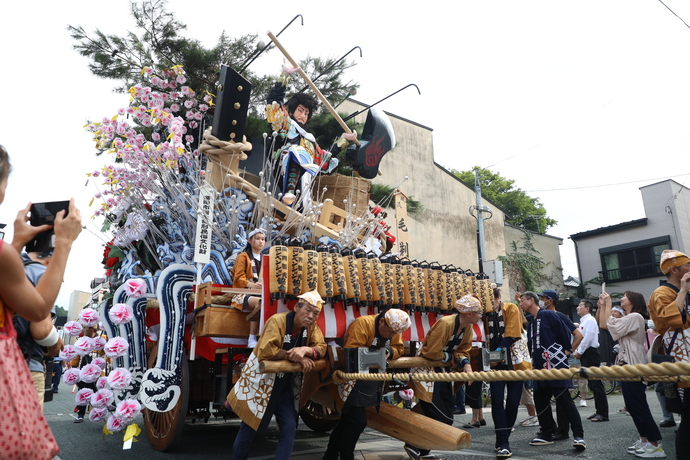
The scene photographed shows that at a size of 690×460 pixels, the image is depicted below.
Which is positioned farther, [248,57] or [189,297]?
[248,57]

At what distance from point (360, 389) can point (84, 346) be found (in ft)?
9.88

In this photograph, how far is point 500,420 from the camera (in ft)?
15.9

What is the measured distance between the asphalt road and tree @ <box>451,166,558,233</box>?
89.8 feet

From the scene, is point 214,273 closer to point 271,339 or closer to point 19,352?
point 271,339

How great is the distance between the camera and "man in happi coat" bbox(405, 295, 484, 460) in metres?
4.56

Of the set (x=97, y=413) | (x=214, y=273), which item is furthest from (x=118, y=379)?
(x=214, y=273)

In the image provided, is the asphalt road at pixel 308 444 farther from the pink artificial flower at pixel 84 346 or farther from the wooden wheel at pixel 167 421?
the pink artificial flower at pixel 84 346

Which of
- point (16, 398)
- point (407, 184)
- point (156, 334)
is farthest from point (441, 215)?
point (16, 398)

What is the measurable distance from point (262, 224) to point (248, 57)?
3732 millimetres

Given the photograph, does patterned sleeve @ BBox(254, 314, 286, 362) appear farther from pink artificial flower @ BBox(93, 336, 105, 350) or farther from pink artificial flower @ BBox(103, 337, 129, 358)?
pink artificial flower @ BBox(93, 336, 105, 350)

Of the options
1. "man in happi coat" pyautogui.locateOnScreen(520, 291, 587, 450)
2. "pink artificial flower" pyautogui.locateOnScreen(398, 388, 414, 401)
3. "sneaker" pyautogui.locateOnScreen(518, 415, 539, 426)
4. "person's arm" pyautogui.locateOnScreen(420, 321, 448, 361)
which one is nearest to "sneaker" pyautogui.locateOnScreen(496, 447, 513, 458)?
"man in happi coat" pyautogui.locateOnScreen(520, 291, 587, 450)

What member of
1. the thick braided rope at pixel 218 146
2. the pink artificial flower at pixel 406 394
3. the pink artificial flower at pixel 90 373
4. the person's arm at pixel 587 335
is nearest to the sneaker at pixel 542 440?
the pink artificial flower at pixel 406 394

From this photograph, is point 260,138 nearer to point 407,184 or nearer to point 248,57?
point 248,57

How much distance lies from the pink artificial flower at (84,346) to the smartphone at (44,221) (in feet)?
11.8
